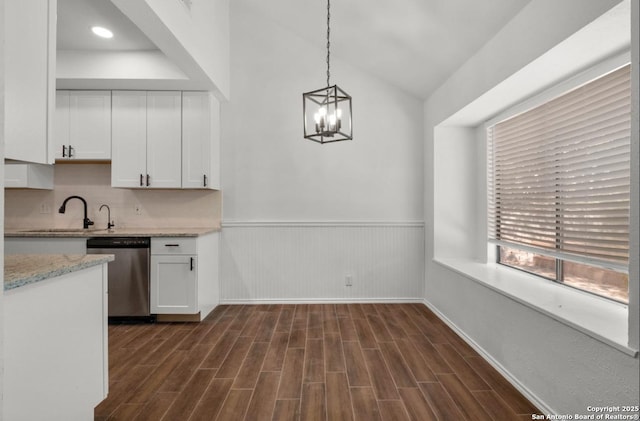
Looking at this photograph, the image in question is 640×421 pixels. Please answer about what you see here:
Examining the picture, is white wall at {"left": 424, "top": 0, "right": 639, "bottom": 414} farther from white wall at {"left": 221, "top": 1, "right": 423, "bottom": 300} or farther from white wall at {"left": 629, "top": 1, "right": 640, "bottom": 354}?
white wall at {"left": 221, "top": 1, "right": 423, "bottom": 300}

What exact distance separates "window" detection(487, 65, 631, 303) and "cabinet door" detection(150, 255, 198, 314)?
2987 mm

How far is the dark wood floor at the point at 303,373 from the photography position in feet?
6.34

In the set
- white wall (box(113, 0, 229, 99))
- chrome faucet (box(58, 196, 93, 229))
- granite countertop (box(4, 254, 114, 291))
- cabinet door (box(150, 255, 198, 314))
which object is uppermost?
white wall (box(113, 0, 229, 99))

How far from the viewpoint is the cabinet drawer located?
332cm

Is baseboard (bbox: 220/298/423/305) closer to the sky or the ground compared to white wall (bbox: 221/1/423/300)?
closer to the ground

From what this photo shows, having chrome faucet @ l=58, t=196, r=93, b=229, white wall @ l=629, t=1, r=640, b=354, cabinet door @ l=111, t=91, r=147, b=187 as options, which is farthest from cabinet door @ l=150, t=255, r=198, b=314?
white wall @ l=629, t=1, r=640, b=354

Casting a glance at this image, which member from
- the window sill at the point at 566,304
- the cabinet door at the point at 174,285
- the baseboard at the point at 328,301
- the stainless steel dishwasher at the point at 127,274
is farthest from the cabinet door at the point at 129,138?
the window sill at the point at 566,304

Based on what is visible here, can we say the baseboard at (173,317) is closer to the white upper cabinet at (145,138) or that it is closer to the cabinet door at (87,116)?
the white upper cabinet at (145,138)

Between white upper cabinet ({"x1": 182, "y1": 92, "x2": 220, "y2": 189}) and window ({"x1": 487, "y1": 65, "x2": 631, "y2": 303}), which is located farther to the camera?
white upper cabinet ({"x1": 182, "y1": 92, "x2": 220, "y2": 189})

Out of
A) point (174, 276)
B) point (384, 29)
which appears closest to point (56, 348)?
point (174, 276)

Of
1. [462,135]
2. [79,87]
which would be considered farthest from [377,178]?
[79,87]

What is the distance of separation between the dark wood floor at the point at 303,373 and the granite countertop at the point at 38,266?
92 cm

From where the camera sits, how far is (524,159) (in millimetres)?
2857

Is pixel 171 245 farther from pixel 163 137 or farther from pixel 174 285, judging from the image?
pixel 163 137
